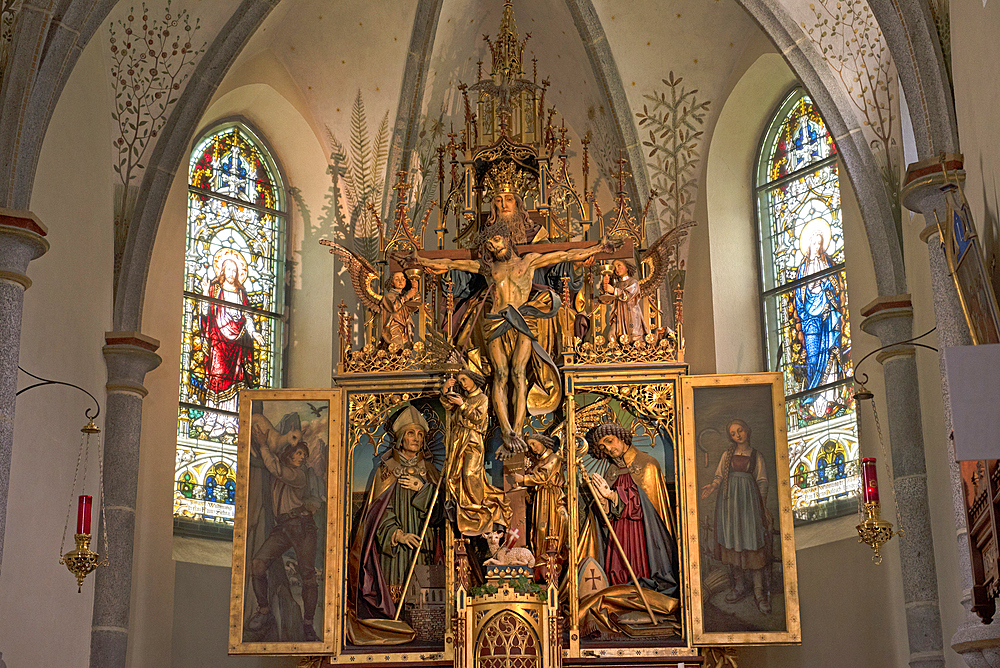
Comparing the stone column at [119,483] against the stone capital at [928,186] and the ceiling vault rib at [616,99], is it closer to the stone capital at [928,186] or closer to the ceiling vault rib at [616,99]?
the ceiling vault rib at [616,99]

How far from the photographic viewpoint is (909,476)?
38.3 ft

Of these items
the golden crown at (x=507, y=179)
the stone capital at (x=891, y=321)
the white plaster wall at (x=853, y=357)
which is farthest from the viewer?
the golden crown at (x=507, y=179)

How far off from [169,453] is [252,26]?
4.41 meters

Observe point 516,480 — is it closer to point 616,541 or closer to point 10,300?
point 616,541

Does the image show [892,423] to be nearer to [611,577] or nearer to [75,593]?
[611,577]

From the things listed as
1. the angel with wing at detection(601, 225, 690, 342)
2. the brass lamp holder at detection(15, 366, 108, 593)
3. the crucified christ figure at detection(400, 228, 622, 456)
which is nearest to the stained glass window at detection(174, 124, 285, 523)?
the brass lamp holder at detection(15, 366, 108, 593)

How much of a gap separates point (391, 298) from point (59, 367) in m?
3.04

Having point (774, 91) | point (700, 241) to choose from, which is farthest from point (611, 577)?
point (774, 91)

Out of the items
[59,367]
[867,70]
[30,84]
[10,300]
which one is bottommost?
[59,367]

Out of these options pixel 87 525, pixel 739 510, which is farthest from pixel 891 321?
pixel 87 525

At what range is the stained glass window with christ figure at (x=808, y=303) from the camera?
44.4 feet

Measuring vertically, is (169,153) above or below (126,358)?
above

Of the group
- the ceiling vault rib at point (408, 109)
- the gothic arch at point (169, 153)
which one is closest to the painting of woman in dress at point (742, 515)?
the ceiling vault rib at point (408, 109)

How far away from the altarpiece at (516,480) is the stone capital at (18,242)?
2708 mm
